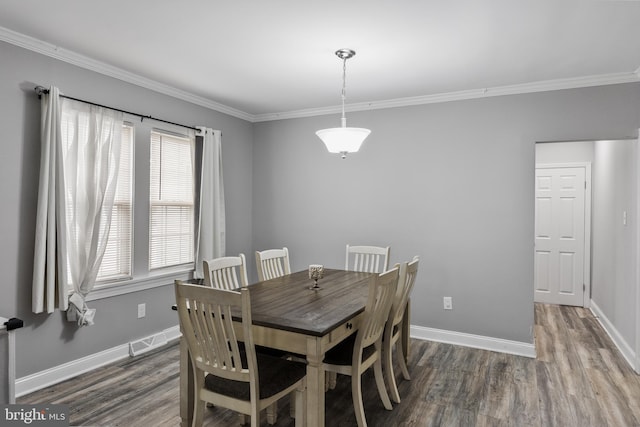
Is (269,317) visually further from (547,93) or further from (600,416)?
(547,93)

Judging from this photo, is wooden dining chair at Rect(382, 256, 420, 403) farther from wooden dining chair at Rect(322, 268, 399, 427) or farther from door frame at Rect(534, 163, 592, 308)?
door frame at Rect(534, 163, 592, 308)

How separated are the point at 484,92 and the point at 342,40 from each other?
184 cm

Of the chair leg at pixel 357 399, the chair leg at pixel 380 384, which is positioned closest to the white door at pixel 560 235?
the chair leg at pixel 380 384

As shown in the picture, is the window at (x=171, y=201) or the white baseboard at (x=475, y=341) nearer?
the white baseboard at (x=475, y=341)

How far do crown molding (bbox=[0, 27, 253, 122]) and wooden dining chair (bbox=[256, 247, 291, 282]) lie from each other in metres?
1.85

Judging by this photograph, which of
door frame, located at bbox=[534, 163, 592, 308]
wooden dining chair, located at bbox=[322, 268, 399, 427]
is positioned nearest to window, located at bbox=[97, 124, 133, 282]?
wooden dining chair, located at bbox=[322, 268, 399, 427]

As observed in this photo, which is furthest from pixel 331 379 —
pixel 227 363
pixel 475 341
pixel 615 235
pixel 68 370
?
pixel 615 235

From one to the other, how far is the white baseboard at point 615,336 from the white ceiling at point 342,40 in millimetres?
2381

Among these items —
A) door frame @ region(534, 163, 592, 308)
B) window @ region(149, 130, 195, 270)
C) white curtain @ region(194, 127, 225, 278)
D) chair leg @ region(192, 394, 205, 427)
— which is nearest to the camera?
chair leg @ region(192, 394, 205, 427)

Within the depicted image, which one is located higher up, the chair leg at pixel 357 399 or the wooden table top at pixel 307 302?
the wooden table top at pixel 307 302

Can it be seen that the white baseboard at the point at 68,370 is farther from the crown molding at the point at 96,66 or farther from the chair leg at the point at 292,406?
the crown molding at the point at 96,66

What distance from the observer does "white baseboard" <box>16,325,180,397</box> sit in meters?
2.82

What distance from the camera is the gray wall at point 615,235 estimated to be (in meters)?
3.53

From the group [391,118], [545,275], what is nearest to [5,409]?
[391,118]
